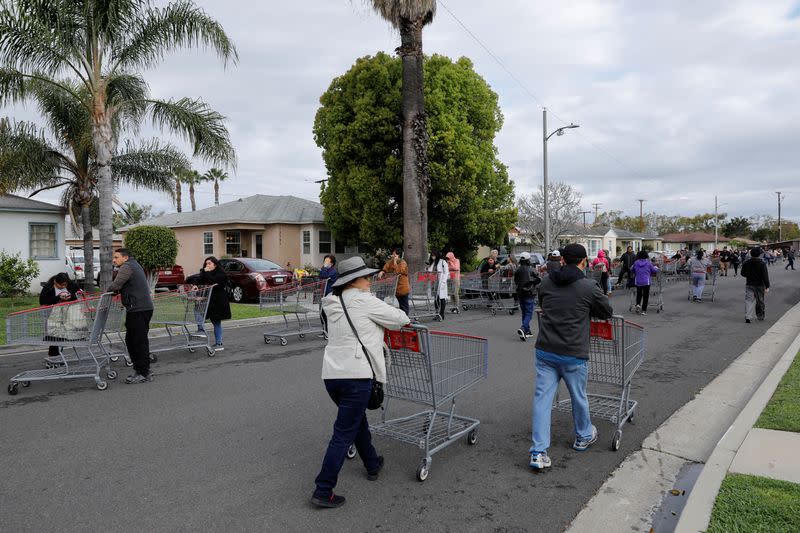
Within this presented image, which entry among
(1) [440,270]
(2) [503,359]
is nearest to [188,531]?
(2) [503,359]

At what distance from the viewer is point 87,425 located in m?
6.07

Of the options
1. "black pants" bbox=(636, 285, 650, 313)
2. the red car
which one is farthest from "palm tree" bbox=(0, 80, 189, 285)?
"black pants" bbox=(636, 285, 650, 313)

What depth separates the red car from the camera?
25359mm

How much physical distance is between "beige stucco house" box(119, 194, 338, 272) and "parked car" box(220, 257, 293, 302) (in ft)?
27.2

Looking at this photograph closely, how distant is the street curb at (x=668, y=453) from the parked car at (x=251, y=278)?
1485 centimetres

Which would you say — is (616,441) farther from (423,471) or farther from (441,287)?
(441,287)

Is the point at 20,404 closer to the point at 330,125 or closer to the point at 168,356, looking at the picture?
the point at 168,356

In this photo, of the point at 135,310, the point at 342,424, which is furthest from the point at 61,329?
the point at 342,424

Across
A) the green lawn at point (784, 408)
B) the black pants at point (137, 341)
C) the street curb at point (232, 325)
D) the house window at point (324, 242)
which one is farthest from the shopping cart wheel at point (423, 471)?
the house window at point (324, 242)

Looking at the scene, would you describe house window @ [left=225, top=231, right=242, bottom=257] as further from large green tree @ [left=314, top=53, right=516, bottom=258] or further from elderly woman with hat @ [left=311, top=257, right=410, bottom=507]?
elderly woman with hat @ [left=311, top=257, right=410, bottom=507]

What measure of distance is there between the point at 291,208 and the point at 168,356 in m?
22.7

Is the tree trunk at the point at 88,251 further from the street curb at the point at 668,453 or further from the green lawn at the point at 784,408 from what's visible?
the green lawn at the point at 784,408

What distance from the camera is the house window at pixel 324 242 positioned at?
3062cm

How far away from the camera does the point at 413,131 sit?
2028 cm
